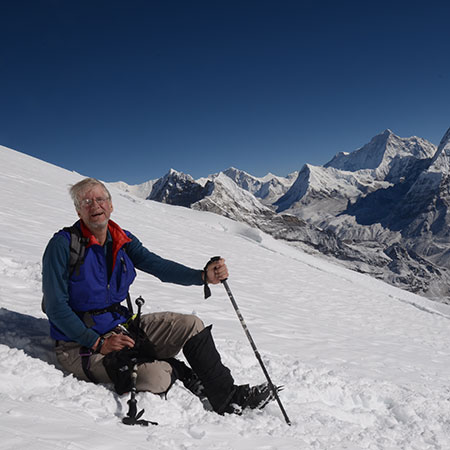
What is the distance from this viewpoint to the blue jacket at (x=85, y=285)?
11.3ft

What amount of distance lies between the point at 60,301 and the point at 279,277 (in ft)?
44.8

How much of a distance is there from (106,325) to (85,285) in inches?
19.9

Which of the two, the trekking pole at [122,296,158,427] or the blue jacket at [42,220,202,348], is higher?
the blue jacket at [42,220,202,348]

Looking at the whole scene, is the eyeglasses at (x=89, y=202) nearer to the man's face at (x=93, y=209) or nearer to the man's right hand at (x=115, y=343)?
the man's face at (x=93, y=209)

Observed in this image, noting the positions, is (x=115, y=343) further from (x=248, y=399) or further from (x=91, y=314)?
(x=248, y=399)

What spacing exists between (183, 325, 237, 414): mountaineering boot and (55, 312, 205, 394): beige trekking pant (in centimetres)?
10

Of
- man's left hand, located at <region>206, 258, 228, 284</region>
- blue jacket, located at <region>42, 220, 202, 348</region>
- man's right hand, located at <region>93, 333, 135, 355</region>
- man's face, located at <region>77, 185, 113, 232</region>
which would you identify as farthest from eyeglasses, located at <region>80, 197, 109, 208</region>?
man's left hand, located at <region>206, 258, 228, 284</region>

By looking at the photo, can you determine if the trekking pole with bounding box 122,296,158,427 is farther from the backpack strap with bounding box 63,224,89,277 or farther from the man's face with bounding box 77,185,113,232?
the man's face with bounding box 77,185,113,232

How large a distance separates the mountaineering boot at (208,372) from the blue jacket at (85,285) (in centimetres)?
81

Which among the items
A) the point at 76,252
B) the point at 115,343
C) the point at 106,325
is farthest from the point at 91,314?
the point at 76,252

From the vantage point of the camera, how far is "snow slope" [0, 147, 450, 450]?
3.14 meters

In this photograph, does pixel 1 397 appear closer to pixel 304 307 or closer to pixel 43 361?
pixel 43 361

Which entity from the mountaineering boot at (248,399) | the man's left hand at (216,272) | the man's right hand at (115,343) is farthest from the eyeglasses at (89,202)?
the mountaineering boot at (248,399)

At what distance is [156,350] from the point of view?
13.1 feet
